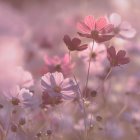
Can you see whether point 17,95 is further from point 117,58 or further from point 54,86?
point 117,58

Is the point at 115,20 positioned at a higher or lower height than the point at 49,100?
higher

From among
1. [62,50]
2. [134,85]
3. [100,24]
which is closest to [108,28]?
[100,24]

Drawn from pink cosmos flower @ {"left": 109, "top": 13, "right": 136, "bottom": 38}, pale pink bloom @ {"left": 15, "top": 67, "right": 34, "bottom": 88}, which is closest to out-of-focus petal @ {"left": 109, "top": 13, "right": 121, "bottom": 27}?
pink cosmos flower @ {"left": 109, "top": 13, "right": 136, "bottom": 38}

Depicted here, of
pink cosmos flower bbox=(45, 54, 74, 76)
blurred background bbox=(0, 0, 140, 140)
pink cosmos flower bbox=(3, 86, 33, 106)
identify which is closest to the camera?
pink cosmos flower bbox=(3, 86, 33, 106)

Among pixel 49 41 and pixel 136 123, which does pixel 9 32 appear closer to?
pixel 49 41

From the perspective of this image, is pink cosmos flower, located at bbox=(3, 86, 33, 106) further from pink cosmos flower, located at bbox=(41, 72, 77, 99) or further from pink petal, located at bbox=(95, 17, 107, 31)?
pink petal, located at bbox=(95, 17, 107, 31)

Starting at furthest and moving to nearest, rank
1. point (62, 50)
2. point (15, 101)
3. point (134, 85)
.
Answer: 1. point (62, 50)
2. point (134, 85)
3. point (15, 101)

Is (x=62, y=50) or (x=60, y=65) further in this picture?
(x=62, y=50)
